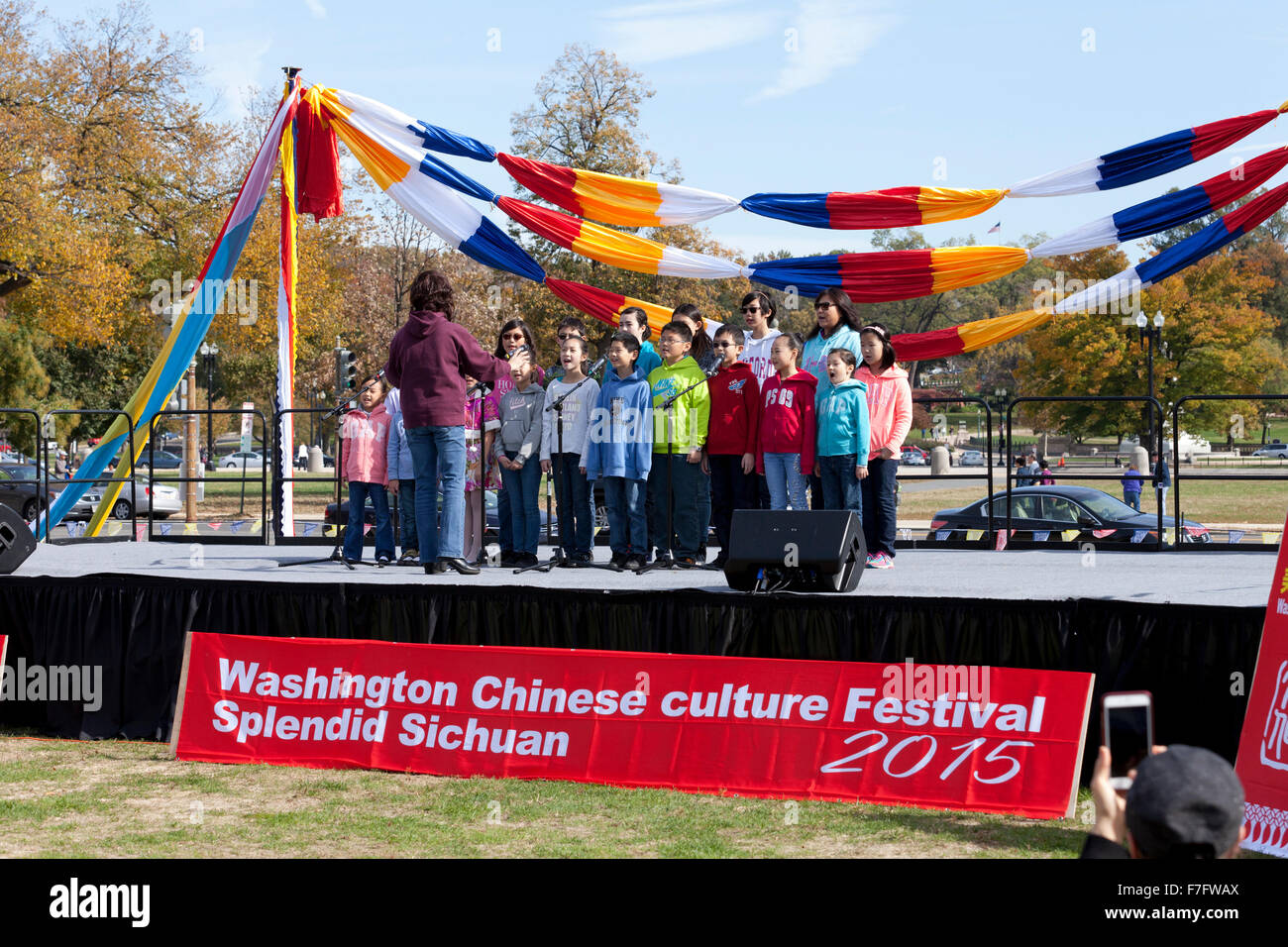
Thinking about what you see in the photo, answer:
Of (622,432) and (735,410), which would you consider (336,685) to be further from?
(735,410)

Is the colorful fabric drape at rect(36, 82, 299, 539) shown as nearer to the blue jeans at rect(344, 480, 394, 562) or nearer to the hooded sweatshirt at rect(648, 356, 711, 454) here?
the blue jeans at rect(344, 480, 394, 562)

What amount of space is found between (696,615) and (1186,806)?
575 centimetres

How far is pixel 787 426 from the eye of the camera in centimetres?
874

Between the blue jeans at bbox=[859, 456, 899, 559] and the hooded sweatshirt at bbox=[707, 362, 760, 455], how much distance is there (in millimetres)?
825

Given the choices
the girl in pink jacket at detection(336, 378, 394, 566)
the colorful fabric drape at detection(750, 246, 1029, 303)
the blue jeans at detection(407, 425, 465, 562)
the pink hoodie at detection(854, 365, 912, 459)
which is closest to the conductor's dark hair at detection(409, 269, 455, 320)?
the blue jeans at detection(407, 425, 465, 562)

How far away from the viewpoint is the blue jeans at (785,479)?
886 centimetres

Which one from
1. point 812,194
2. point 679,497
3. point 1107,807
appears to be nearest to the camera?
point 1107,807

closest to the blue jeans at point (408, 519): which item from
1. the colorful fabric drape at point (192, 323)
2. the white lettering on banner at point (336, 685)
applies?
the white lettering on banner at point (336, 685)

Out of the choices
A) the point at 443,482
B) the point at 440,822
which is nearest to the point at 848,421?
the point at 443,482

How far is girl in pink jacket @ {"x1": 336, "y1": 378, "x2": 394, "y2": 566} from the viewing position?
31.9ft

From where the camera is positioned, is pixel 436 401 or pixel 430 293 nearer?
pixel 436 401

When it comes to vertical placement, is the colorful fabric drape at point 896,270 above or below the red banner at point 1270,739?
above

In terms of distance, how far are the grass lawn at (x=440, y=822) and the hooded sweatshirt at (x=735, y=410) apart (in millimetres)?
2870
